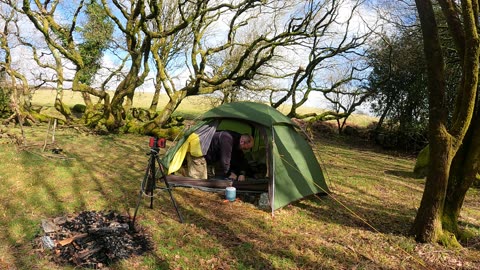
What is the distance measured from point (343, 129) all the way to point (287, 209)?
546 inches

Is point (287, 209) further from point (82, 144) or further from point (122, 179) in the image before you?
point (82, 144)

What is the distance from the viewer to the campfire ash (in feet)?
11.0

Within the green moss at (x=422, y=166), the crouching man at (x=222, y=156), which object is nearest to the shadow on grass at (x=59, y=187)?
the crouching man at (x=222, y=156)

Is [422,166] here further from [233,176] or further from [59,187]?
[59,187]

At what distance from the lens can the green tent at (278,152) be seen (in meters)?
5.27

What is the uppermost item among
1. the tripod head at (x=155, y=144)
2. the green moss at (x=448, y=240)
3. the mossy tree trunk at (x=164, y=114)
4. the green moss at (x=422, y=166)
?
the mossy tree trunk at (x=164, y=114)

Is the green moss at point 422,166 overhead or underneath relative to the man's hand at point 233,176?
overhead

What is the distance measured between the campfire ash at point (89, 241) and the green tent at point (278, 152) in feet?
6.57

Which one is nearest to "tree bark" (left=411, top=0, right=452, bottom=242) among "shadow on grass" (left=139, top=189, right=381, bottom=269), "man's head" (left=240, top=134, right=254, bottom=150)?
"shadow on grass" (left=139, top=189, right=381, bottom=269)

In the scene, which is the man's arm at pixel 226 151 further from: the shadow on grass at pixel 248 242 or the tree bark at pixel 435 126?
the tree bark at pixel 435 126

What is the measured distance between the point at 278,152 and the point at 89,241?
308 cm

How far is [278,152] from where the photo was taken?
5488 millimetres

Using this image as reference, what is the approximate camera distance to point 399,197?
645 centimetres

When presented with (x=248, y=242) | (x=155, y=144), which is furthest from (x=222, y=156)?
(x=248, y=242)
